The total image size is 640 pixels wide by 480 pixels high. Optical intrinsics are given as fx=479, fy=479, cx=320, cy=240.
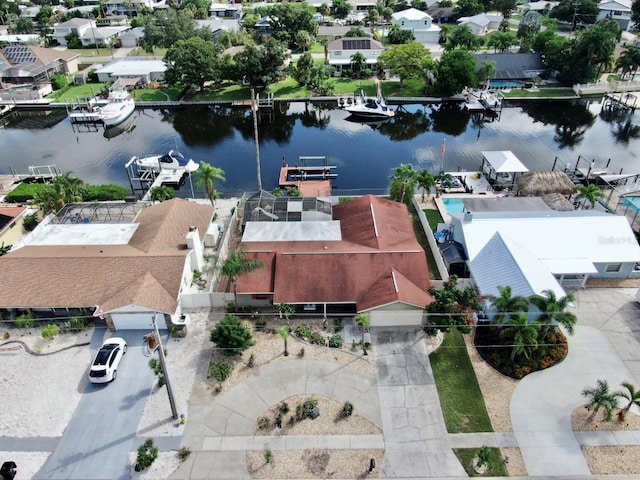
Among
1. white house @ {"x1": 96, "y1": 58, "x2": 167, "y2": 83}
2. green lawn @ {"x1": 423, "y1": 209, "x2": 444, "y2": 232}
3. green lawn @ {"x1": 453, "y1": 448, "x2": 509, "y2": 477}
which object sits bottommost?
green lawn @ {"x1": 423, "y1": 209, "x2": 444, "y2": 232}

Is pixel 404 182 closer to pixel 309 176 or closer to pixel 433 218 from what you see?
pixel 433 218

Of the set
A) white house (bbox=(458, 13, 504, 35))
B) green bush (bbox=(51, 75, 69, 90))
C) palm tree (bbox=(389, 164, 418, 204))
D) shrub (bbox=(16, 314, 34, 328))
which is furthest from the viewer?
white house (bbox=(458, 13, 504, 35))

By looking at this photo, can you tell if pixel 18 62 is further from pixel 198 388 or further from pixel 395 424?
pixel 395 424

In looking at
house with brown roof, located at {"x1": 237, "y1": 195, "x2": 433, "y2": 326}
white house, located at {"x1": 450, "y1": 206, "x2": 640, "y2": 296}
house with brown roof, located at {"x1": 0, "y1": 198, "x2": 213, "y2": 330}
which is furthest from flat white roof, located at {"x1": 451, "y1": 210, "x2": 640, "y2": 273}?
house with brown roof, located at {"x1": 0, "y1": 198, "x2": 213, "y2": 330}

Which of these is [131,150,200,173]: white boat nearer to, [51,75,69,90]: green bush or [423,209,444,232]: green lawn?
[423,209,444,232]: green lawn

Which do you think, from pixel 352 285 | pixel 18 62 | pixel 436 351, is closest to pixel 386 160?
pixel 352 285

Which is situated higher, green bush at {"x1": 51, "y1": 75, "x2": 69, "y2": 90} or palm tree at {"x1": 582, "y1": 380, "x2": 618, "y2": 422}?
palm tree at {"x1": 582, "y1": 380, "x2": 618, "y2": 422}
